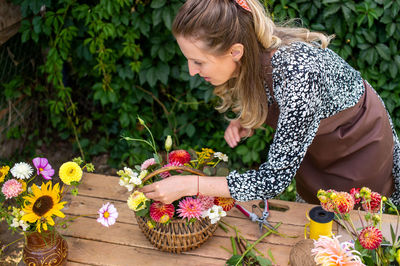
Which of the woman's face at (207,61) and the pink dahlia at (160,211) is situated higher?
the woman's face at (207,61)

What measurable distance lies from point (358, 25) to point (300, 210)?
120 cm

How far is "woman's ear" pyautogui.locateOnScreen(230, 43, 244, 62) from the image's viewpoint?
1.23 meters

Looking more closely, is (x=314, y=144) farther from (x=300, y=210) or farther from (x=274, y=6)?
(x=274, y=6)

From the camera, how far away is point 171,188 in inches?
47.0

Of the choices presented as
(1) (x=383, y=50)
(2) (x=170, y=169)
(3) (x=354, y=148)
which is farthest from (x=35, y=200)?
(1) (x=383, y=50)

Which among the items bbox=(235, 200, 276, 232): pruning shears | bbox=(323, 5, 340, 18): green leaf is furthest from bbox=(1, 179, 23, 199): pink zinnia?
bbox=(323, 5, 340, 18): green leaf

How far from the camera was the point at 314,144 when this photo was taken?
1517mm

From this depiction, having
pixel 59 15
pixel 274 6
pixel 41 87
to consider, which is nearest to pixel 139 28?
pixel 59 15

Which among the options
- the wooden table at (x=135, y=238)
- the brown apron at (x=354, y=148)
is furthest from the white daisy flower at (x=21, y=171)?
the brown apron at (x=354, y=148)

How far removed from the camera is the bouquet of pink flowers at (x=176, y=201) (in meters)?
1.20

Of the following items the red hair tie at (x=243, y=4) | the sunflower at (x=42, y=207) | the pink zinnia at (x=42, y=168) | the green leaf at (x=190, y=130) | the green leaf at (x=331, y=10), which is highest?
the red hair tie at (x=243, y=4)

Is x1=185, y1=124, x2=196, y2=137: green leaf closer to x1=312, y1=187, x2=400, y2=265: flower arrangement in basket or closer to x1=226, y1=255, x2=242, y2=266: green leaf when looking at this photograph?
x1=226, y1=255, x2=242, y2=266: green leaf

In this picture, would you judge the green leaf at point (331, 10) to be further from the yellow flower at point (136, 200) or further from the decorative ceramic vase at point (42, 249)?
the decorative ceramic vase at point (42, 249)

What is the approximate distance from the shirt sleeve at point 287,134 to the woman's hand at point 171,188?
0.12 metres
